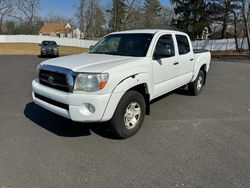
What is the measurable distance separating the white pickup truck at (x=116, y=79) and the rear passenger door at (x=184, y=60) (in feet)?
0.16

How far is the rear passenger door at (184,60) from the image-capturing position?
5598mm

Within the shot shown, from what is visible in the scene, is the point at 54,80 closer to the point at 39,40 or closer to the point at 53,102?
the point at 53,102

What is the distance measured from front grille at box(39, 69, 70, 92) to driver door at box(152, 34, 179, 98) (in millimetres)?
1738

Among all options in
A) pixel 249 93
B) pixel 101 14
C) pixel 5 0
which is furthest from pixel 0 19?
pixel 249 93

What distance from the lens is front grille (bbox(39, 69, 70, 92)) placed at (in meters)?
3.69

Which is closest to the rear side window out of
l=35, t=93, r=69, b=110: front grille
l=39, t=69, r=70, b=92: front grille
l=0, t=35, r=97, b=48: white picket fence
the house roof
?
l=39, t=69, r=70, b=92: front grille

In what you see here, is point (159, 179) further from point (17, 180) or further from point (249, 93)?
point (249, 93)

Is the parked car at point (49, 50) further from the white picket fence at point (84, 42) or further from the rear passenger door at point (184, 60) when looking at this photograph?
the rear passenger door at point (184, 60)

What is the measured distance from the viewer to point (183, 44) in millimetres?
5977

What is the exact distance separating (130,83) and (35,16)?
64.2 m

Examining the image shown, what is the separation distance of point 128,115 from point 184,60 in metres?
2.40

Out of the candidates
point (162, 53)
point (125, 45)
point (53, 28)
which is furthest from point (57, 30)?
point (162, 53)

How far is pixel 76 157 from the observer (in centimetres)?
344

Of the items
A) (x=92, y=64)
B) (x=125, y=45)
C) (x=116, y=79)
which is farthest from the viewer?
(x=125, y=45)
